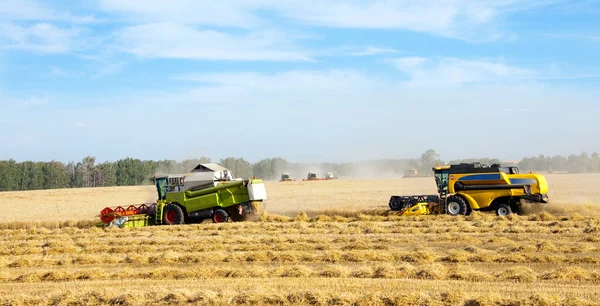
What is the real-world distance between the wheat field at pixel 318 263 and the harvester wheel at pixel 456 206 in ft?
3.23

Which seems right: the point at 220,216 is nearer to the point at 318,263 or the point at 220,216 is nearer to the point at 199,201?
the point at 199,201

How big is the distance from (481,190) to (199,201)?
10680 millimetres

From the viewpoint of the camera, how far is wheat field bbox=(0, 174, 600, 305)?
10.5 m

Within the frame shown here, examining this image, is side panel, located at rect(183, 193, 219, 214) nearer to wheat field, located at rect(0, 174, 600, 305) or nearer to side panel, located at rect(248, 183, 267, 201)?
side panel, located at rect(248, 183, 267, 201)

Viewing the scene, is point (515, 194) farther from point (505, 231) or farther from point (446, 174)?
point (505, 231)

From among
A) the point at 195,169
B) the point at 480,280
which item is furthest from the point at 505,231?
the point at 195,169

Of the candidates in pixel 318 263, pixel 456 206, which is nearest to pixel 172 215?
pixel 456 206

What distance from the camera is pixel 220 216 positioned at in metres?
23.8

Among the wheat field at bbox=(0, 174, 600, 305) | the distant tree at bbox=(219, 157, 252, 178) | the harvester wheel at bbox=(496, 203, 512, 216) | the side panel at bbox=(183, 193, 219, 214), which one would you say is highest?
the distant tree at bbox=(219, 157, 252, 178)

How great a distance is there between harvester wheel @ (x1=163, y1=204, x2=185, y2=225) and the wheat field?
155 centimetres

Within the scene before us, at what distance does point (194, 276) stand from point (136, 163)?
100217 mm

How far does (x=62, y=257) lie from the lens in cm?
1611

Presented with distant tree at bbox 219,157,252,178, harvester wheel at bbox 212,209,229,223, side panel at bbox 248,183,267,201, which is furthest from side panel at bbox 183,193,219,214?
distant tree at bbox 219,157,252,178

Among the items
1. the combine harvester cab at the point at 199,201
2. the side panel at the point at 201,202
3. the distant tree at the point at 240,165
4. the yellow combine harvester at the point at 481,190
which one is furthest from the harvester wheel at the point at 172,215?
the distant tree at the point at 240,165
